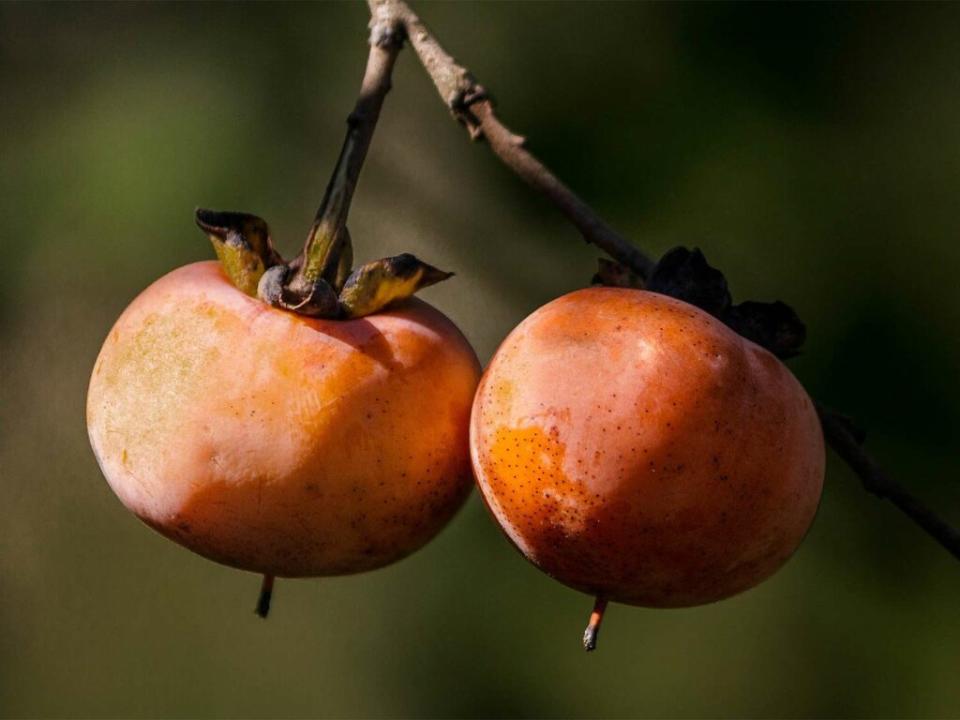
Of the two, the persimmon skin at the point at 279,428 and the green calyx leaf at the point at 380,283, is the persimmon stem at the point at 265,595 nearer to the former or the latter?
the persimmon skin at the point at 279,428

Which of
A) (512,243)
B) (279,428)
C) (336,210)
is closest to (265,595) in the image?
(279,428)

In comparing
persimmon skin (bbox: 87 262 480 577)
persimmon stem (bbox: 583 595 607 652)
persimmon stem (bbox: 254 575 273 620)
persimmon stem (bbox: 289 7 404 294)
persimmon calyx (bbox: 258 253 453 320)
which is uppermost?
persimmon stem (bbox: 289 7 404 294)

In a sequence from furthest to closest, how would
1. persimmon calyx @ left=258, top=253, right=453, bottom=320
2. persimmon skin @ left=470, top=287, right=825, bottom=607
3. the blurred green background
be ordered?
1. the blurred green background
2. persimmon calyx @ left=258, top=253, right=453, bottom=320
3. persimmon skin @ left=470, top=287, right=825, bottom=607


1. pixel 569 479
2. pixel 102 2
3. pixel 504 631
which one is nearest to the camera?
pixel 569 479

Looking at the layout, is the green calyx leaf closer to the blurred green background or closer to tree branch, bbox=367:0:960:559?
tree branch, bbox=367:0:960:559

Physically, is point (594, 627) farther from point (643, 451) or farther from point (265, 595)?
point (265, 595)

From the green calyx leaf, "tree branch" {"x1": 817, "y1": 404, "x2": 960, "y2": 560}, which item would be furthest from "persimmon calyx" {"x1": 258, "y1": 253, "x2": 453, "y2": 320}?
"tree branch" {"x1": 817, "y1": 404, "x2": 960, "y2": 560}

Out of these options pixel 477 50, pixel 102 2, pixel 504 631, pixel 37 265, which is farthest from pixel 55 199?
pixel 504 631

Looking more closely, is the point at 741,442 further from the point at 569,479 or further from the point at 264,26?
the point at 264,26
